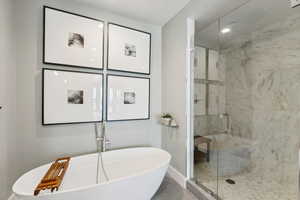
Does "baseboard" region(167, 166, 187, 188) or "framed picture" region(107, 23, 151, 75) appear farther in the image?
"framed picture" region(107, 23, 151, 75)

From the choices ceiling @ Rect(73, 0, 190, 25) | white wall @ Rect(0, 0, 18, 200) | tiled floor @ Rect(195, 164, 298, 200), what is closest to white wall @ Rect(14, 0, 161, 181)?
white wall @ Rect(0, 0, 18, 200)

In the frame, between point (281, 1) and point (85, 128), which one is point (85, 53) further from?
point (281, 1)

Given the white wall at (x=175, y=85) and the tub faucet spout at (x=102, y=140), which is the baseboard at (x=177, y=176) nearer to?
the white wall at (x=175, y=85)

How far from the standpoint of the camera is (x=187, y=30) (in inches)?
74.2

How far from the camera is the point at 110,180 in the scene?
132 cm

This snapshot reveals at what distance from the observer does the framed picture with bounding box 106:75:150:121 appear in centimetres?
204

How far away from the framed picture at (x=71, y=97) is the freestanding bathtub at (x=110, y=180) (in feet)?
1.87

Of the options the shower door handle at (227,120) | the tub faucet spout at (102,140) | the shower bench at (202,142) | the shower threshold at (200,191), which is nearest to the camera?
Answer: the shower threshold at (200,191)

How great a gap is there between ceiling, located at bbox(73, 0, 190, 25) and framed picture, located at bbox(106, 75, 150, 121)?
40.3 inches

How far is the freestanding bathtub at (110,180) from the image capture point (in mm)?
1054

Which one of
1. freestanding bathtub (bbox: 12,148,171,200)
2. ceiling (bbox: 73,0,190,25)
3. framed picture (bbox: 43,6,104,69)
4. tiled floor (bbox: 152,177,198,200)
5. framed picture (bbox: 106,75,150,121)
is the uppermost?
ceiling (bbox: 73,0,190,25)

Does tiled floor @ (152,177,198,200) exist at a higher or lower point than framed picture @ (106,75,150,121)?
lower

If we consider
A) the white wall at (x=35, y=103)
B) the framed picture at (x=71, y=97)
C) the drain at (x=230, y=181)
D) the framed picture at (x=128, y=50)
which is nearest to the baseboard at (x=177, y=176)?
the drain at (x=230, y=181)

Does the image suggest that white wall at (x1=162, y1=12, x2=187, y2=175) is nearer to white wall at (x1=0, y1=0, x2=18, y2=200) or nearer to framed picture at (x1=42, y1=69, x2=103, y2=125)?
framed picture at (x1=42, y1=69, x2=103, y2=125)
